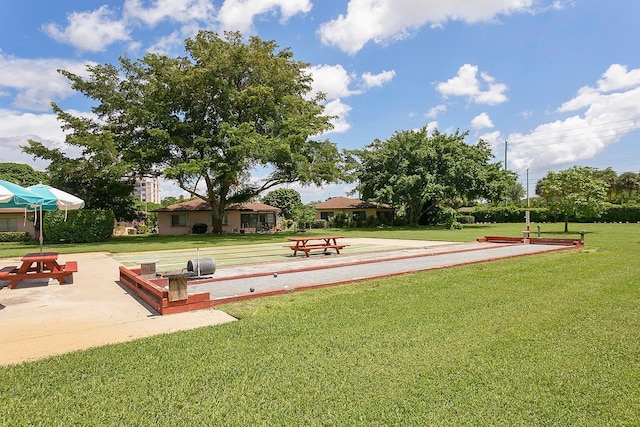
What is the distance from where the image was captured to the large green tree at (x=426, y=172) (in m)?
36.4

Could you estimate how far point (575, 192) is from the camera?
2591 cm

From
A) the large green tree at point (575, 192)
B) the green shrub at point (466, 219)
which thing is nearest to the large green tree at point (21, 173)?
the green shrub at point (466, 219)

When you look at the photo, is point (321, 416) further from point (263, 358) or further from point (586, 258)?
point (586, 258)

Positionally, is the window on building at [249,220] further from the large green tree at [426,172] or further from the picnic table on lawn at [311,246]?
the picnic table on lawn at [311,246]

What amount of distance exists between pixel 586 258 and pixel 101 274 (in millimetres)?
14058

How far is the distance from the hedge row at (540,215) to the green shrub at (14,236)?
44592 mm

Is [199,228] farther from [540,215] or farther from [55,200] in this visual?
[540,215]

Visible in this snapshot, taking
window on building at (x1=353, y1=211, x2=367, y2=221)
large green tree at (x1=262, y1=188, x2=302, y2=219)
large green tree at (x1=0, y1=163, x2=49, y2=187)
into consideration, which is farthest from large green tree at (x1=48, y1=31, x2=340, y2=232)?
large green tree at (x1=0, y1=163, x2=49, y2=187)

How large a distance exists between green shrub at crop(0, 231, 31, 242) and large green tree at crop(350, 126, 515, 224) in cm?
2777

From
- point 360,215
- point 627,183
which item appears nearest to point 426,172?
point 360,215

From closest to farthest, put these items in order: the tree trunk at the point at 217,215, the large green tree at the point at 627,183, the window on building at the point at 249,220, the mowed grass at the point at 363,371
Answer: the mowed grass at the point at 363,371 → the tree trunk at the point at 217,215 → the window on building at the point at 249,220 → the large green tree at the point at 627,183

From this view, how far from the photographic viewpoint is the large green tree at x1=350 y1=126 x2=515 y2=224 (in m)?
36.4

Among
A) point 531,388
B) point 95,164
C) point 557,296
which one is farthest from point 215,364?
point 95,164

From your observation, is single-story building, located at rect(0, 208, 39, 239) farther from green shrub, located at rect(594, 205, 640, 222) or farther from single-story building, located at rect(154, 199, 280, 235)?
green shrub, located at rect(594, 205, 640, 222)
